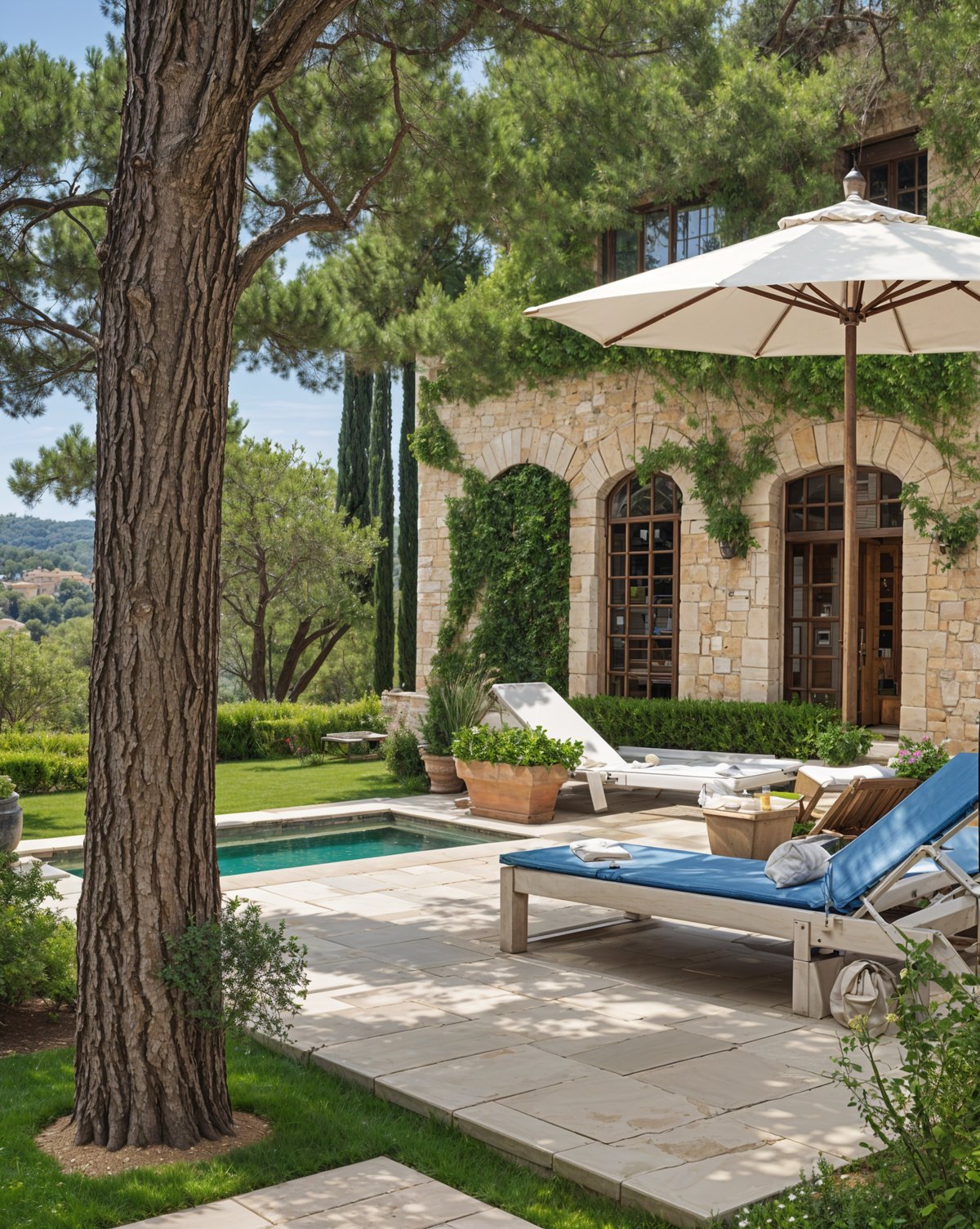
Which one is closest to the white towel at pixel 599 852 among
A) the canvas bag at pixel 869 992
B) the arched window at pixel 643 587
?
the canvas bag at pixel 869 992

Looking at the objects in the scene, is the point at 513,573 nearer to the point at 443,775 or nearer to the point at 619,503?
the point at 619,503

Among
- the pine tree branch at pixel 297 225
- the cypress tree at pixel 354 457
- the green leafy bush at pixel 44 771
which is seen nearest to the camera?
the pine tree branch at pixel 297 225

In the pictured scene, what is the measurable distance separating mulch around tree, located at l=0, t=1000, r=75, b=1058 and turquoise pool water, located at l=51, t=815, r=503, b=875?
3.28m

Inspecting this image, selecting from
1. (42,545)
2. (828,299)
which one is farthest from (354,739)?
(42,545)

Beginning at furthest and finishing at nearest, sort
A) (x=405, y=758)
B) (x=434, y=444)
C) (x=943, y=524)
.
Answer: (x=434, y=444), (x=405, y=758), (x=943, y=524)

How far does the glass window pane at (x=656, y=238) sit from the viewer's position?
13.0 m

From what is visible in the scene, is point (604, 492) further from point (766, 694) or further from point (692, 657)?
point (766, 694)

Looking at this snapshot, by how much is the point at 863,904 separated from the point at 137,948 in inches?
96.1

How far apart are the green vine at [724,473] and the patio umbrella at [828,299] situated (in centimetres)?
414

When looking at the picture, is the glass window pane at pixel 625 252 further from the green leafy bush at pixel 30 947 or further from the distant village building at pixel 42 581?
the distant village building at pixel 42 581

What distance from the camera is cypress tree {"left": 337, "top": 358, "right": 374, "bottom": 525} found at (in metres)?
22.7

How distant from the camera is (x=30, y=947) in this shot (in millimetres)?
4617

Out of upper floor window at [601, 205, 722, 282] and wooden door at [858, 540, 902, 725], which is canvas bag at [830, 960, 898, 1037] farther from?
upper floor window at [601, 205, 722, 282]

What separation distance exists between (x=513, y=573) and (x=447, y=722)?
3.28 metres
